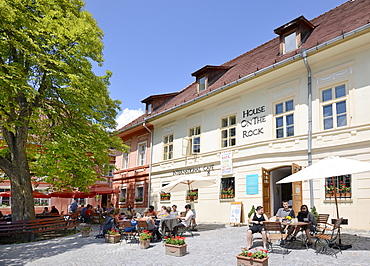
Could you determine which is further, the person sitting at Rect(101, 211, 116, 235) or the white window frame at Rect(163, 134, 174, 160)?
the white window frame at Rect(163, 134, 174, 160)

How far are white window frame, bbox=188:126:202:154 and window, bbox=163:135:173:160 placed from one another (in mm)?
2114

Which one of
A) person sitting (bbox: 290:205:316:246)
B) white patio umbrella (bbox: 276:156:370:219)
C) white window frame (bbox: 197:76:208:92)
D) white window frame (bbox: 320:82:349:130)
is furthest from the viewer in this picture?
white window frame (bbox: 197:76:208:92)

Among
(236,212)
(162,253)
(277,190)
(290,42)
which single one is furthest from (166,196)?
(162,253)

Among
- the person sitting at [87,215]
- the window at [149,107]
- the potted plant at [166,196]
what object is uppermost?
the window at [149,107]

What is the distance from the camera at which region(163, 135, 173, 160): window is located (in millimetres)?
21344

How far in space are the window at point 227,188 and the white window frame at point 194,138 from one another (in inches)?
118

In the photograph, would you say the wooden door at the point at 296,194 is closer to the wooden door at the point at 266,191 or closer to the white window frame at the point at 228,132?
the wooden door at the point at 266,191

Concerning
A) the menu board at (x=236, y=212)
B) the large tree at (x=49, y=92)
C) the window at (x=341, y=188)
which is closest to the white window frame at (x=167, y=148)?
the large tree at (x=49, y=92)

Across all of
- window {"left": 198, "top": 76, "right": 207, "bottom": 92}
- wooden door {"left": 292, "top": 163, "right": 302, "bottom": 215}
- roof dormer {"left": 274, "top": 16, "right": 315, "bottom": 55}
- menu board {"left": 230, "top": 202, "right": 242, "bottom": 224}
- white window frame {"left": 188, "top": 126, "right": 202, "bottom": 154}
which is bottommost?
menu board {"left": 230, "top": 202, "right": 242, "bottom": 224}

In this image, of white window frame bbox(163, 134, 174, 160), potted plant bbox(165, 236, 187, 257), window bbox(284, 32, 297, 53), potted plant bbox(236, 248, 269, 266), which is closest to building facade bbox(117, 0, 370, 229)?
window bbox(284, 32, 297, 53)

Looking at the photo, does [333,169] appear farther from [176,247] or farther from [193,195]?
[193,195]

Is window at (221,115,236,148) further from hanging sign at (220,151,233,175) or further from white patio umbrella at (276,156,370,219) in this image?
white patio umbrella at (276,156,370,219)

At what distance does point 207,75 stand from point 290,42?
588 centimetres

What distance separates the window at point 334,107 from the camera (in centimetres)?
1232
